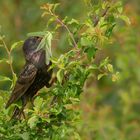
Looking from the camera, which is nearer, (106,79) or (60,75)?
(60,75)

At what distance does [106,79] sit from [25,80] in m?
5.83

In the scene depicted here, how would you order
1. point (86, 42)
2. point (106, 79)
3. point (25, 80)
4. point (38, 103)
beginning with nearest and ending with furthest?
point (86, 42)
point (38, 103)
point (25, 80)
point (106, 79)

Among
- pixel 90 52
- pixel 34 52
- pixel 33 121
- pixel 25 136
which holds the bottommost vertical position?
pixel 25 136

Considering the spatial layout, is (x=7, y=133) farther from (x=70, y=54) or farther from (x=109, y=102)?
(x=109, y=102)

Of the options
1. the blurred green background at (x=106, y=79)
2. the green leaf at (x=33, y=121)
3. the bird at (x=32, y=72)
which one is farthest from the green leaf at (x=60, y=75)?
the blurred green background at (x=106, y=79)

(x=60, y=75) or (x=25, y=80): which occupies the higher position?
(x=60, y=75)

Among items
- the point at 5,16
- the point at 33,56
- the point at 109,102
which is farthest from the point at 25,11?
the point at 33,56

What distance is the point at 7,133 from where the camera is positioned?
643 cm

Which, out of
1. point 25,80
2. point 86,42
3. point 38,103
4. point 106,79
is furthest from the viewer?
point 106,79

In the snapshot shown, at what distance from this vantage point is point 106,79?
41.2 feet

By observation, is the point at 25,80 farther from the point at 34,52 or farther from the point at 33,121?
the point at 33,121

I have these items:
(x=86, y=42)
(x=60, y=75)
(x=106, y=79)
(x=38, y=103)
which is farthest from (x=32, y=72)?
(x=106, y=79)

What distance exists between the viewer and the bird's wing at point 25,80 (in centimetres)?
662

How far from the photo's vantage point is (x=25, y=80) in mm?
6789
